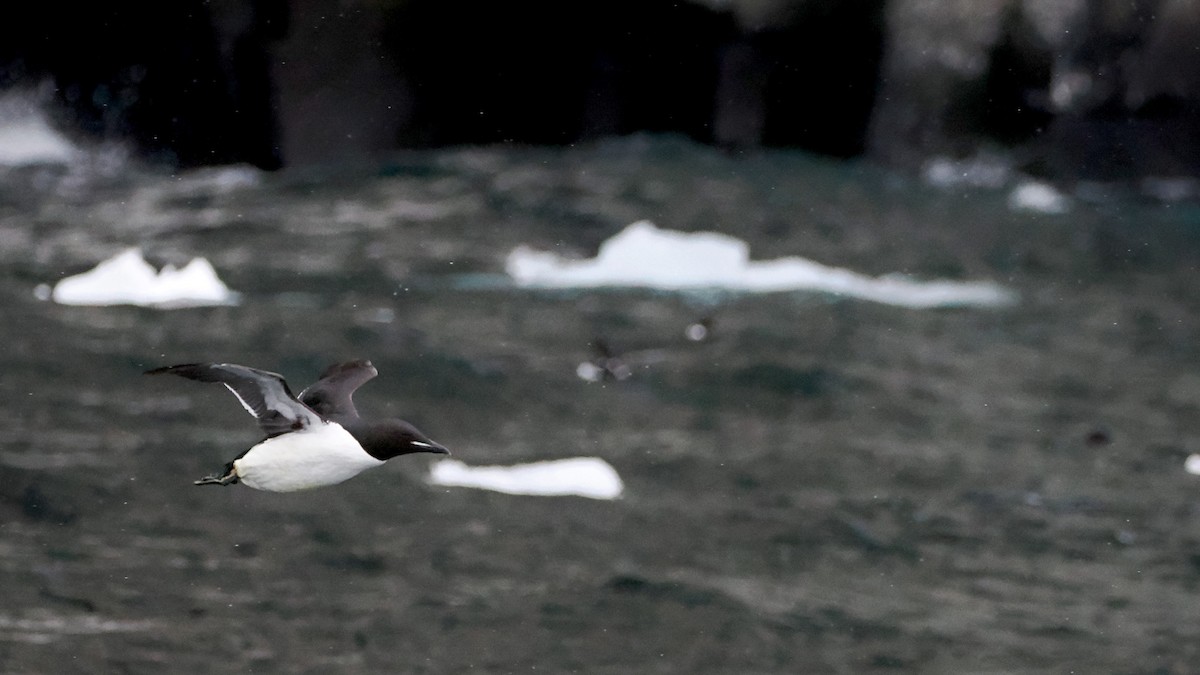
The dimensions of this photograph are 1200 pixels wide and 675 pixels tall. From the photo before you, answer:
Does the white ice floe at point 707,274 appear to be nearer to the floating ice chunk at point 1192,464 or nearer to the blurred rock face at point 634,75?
the blurred rock face at point 634,75

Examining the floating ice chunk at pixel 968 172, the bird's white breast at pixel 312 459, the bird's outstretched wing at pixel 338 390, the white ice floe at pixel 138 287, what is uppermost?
the bird's outstretched wing at pixel 338 390

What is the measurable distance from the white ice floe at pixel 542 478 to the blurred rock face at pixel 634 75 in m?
7.29

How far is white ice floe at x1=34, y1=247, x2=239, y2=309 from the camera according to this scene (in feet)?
32.4

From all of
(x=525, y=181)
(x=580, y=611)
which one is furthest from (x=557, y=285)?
(x=580, y=611)

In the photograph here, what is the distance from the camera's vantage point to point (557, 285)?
38.7 feet

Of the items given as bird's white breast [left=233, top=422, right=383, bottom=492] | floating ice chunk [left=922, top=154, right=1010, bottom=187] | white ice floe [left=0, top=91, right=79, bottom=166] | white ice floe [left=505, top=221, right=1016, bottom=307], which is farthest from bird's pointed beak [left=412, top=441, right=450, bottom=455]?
floating ice chunk [left=922, top=154, right=1010, bottom=187]

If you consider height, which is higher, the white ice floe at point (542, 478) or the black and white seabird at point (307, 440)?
the black and white seabird at point (307, 440)

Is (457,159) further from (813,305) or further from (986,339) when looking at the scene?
(986,339)

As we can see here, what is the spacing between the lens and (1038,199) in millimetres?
18109

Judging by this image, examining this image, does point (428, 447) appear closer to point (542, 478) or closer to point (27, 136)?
point (542, 478)

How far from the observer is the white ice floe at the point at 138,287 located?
987cm

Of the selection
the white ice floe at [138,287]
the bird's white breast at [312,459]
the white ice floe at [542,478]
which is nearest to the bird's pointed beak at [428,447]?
the bird's white breast at [312,459]

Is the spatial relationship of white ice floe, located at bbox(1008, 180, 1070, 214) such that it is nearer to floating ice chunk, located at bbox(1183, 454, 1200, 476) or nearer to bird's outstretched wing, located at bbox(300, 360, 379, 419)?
floating ice chunk, located at bbox(1183, 454, 1200, 476)

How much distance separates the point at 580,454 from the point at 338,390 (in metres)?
3.89
